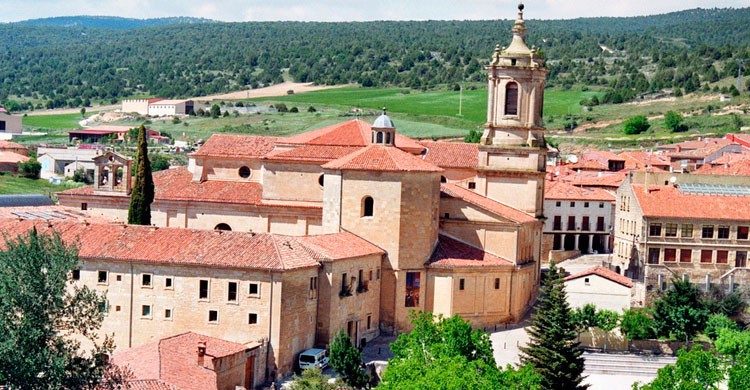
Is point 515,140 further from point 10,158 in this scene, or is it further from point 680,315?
point 10,158

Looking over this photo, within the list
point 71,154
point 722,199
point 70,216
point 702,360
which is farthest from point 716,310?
point 71,154

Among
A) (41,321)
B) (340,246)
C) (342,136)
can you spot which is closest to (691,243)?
(342,136)

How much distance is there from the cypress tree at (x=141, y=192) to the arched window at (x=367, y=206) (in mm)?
11633

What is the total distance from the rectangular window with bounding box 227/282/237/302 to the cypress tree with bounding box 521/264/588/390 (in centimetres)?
1070

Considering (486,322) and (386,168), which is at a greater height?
(386,168)

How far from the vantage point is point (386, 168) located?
56.4 metres

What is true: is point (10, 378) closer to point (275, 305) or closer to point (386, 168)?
point (275, 305)

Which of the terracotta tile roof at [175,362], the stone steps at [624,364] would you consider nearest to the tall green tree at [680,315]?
the stone steps at [624,364]

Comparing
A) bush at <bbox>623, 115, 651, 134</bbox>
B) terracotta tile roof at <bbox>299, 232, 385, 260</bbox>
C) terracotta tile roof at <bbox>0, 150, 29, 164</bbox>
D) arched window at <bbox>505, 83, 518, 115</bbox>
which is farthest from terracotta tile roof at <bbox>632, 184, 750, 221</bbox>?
bush at <bbox>623, 115, 651, 134</bbox>

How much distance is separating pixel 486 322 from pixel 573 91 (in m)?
123

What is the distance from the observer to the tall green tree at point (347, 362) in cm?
4728

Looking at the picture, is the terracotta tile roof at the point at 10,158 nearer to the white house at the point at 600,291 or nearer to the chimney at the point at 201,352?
the white house at the point at 600,291

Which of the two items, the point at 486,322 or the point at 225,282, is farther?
the point at 486,322

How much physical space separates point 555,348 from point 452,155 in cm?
2346
